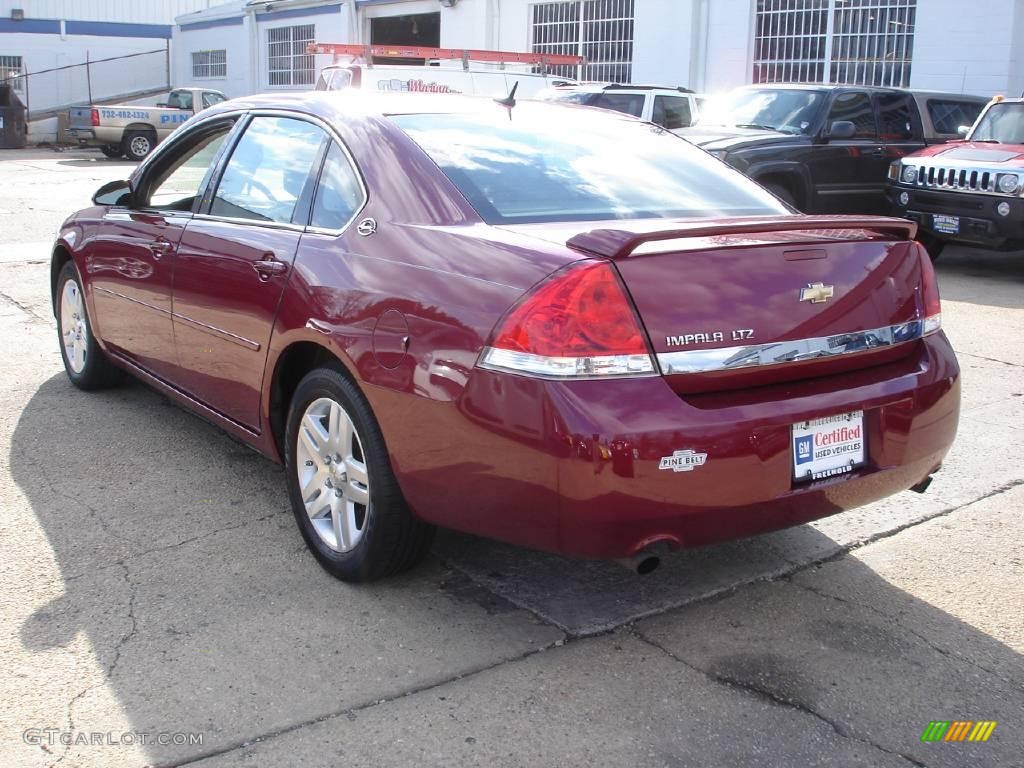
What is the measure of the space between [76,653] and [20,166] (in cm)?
2311

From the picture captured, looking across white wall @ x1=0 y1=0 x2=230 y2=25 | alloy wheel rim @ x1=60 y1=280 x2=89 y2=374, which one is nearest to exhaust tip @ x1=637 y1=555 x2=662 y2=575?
alloy wheel rim @ x1=60 y1=280 x2=89 y2=374

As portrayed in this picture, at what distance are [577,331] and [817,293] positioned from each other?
0.79 metres

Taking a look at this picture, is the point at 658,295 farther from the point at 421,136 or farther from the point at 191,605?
the point at 191,605

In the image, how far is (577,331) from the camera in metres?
2.99

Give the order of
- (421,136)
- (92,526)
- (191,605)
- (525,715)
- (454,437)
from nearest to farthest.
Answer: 1. (525,715)
2. (454,437)
3. (191,605)
4. (421,136)
5. (92,526)

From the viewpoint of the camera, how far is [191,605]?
3.61m

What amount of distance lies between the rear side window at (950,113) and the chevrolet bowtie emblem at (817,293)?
10991 millimetres

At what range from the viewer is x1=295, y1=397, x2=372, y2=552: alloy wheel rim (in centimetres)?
365

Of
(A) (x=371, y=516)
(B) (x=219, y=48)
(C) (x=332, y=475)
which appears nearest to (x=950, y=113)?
(C) (x=332, y=475)

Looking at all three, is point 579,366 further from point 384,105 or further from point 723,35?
point 723,35

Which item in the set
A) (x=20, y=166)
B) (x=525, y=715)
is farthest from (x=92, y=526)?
(x=20, y=166)

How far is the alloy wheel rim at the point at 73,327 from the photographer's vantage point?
595 cm

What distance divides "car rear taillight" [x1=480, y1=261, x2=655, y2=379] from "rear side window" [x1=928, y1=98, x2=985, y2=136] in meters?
11.5

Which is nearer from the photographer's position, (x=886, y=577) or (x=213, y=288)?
(x=886, y=577)
